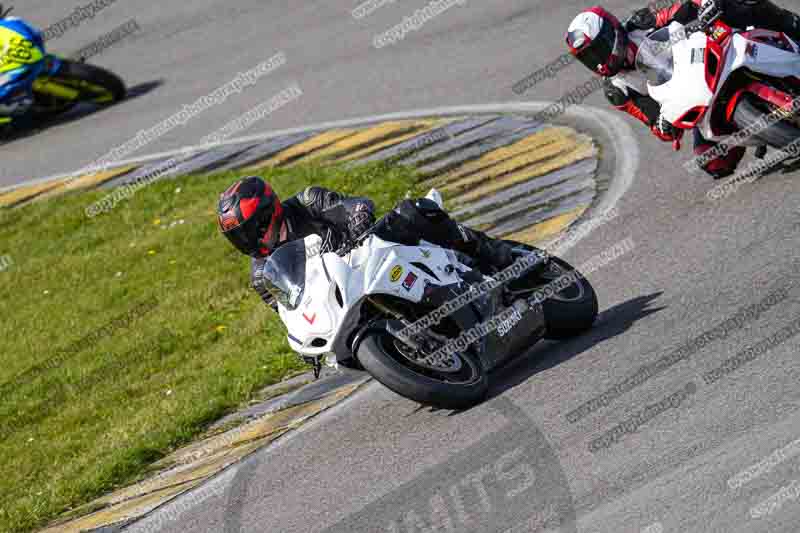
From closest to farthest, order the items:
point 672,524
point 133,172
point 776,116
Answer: point 672,524, point 776,116, point 133,172

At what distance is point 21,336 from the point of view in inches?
479

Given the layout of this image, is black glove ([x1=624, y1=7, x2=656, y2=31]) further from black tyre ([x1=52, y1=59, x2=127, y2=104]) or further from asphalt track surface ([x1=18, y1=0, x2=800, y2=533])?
black tyre ([x1=52, y1=59, x2=127, y2=104])

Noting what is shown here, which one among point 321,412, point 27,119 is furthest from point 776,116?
point 27,119

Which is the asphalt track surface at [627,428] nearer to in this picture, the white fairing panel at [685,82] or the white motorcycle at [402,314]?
the white motorcycle at [402,314]

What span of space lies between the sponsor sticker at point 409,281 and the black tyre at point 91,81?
35.7 feet

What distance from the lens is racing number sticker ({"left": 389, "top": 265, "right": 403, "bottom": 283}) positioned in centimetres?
713

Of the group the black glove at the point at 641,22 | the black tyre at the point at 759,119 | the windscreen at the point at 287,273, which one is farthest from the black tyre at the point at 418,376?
the black glove at the point at 641,22

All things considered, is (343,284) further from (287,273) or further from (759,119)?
(759,119)

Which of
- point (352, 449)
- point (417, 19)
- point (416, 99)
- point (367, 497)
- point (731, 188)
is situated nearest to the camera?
point (367, 497)

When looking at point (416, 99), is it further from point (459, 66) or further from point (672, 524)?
point (672, 524)

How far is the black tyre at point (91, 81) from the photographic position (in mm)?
17000

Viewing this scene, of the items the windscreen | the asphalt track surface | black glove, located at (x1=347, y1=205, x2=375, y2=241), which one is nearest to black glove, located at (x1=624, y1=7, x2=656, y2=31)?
the asphalt track surface

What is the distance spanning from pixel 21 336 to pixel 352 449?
6.02 m

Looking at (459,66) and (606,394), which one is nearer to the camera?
(606,394)
